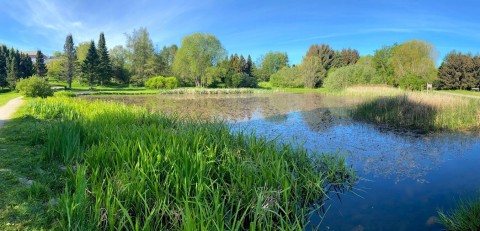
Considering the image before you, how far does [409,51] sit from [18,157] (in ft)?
136

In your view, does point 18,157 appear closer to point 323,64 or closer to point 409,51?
point 409,51

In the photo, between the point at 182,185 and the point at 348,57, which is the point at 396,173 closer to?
the point at 182,185

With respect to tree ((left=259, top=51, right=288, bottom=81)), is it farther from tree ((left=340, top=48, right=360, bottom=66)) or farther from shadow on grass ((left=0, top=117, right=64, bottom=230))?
shadow on grass ((left=0, top=117, right=64, bottom=230))

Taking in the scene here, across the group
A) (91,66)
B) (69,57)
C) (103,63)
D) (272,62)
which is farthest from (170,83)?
(272,62)

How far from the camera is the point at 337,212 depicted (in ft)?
13.2

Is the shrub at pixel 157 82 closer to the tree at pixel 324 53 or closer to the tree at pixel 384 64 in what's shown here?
the tree at pixel 384 64

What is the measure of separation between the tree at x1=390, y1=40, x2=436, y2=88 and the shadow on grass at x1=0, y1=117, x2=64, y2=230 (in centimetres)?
3737

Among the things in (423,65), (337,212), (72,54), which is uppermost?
(72,54)

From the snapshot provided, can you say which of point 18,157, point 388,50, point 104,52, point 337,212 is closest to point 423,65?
point 388,50

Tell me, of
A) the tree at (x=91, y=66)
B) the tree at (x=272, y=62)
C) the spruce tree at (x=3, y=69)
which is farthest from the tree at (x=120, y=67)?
the tree at (x=272, y=62)

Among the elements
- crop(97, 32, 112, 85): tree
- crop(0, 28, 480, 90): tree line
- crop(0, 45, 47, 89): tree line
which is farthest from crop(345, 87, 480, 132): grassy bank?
crop(97, 32, 112, 85): tree

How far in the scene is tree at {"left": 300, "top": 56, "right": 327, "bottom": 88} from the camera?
4928 centimetres

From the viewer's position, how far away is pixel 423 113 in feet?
38.5

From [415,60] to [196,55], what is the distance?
101 ft
